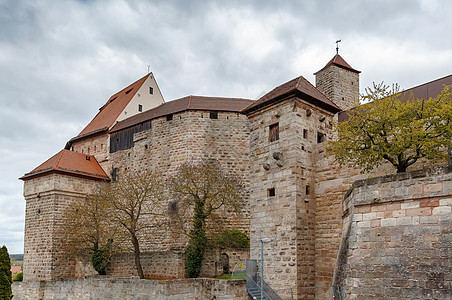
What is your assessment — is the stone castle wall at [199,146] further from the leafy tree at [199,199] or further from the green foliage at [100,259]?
the green foliage at [100,259]

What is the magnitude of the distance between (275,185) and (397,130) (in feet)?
17.2

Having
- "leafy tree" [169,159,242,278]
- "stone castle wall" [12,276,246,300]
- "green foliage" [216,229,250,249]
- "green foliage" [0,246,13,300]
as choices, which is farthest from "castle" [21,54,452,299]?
"green foliage" [0,246,13,300]

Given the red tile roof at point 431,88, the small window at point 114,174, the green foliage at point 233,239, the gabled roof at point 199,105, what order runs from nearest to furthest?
the red tile roof at point 431,88 → the green foliage at point 233,239 → the gabled roof at point 199,105 → the small window at point 114,174

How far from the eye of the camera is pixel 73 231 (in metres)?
25.9

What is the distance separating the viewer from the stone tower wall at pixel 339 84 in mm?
30781

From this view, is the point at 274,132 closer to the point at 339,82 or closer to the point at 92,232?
the point at 92,232

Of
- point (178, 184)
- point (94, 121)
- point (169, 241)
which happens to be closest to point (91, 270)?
point (169, 241)

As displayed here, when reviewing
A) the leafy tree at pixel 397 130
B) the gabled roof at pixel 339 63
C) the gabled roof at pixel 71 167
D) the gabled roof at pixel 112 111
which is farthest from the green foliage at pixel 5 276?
the gabled roof at pixel 339 63

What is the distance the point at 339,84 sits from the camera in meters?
31.2

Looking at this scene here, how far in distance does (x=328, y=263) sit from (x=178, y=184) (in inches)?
413

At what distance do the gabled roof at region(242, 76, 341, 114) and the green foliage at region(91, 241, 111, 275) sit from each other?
42.1 ft

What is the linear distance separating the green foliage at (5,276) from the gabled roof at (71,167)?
659cm

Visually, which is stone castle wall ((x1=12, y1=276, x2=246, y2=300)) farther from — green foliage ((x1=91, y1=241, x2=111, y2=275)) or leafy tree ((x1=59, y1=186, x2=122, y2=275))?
leafy tree ((x1=59, y1=186, x2=122, y2=275))

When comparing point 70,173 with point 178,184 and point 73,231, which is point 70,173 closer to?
point 73,231
